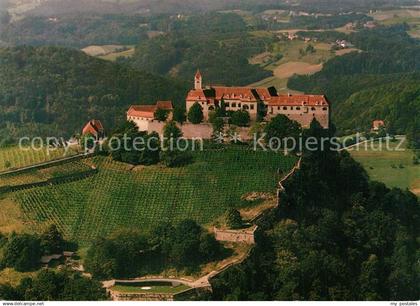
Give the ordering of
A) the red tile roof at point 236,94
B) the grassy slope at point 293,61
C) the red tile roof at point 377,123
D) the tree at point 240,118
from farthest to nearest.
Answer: the grassy slope at point 293,61 → the red tile roof at point 377,123 → the red tile roof at point 236,94 → the tree at point 240,118

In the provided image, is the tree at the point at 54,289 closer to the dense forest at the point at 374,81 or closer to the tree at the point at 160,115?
the tree at the point at 160,115

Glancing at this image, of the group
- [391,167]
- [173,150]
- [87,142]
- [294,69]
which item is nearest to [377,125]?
[391,167]

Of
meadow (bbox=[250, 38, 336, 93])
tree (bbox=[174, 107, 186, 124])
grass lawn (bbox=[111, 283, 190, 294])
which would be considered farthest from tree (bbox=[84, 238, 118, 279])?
meadow (bbox=[250, 38, 336, 93])

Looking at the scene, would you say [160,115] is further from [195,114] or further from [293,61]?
[293,61]

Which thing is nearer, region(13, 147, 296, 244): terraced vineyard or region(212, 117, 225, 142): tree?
region(13, 147, 296, 244): terraced vineyard

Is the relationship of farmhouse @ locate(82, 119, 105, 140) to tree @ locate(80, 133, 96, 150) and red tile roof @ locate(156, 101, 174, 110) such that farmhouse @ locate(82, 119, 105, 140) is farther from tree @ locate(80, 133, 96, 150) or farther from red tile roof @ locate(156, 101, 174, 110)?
red tile roof @ locate(156, 101, 174, 110)

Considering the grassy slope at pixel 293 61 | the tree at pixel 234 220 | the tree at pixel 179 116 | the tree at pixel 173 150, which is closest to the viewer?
the tree at pixel 234 220

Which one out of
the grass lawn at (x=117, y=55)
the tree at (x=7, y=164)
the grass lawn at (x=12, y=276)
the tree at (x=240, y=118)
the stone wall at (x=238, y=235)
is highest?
the tree at (x=240, y=118)

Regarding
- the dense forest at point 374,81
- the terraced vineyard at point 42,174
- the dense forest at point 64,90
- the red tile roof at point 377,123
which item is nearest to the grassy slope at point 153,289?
the terraced vineyard at point 42,174
